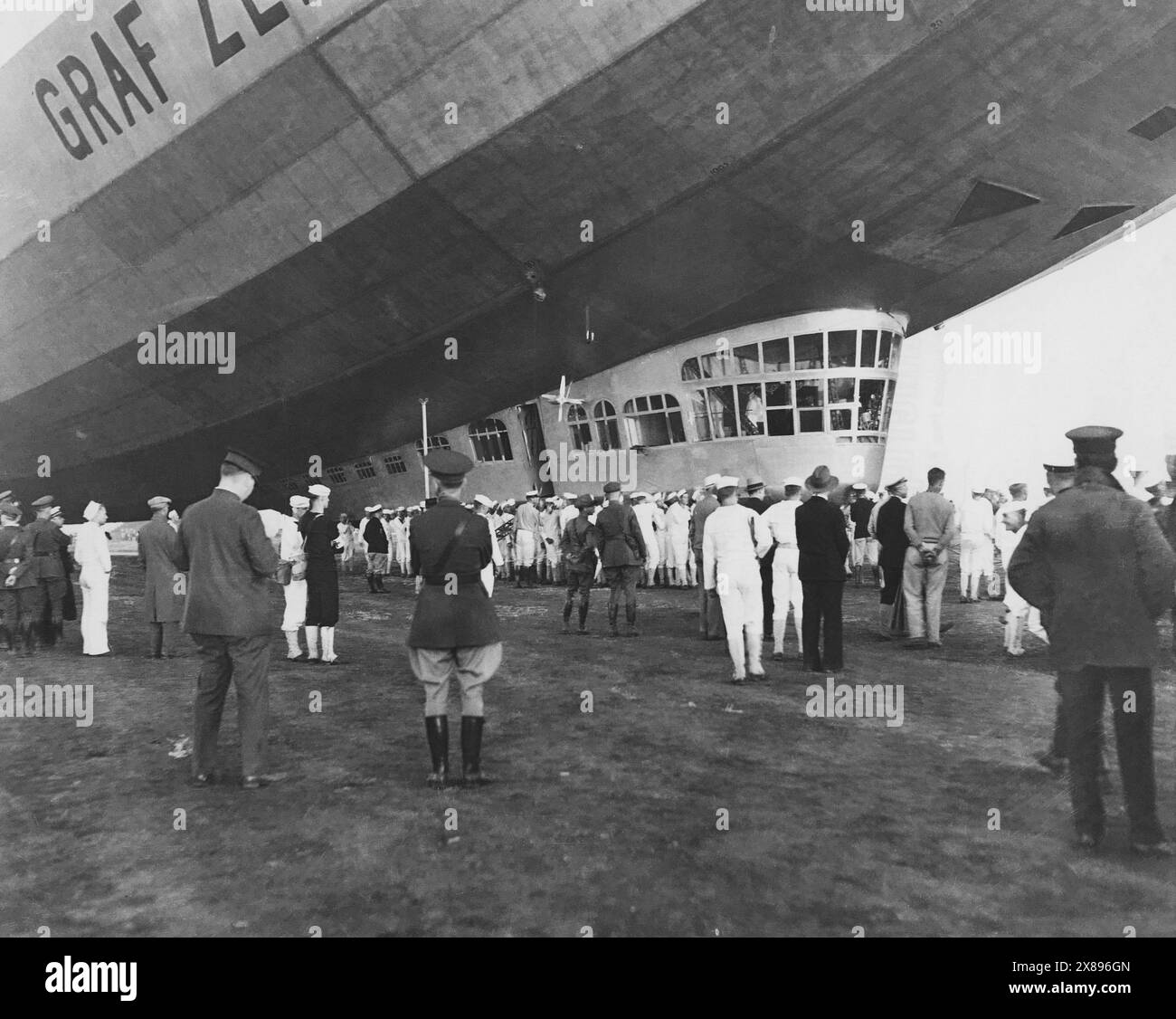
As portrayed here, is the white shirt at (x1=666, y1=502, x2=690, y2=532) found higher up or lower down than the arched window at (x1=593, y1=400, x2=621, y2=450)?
lower down

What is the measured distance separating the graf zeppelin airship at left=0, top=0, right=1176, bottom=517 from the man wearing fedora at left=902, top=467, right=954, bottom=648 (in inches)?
370

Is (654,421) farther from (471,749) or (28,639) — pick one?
(471,749)

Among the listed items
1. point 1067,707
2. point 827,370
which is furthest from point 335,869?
point 827,370

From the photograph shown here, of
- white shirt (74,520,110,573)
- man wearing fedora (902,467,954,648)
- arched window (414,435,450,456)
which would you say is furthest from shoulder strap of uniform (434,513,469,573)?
arched window (414,435,450,456)

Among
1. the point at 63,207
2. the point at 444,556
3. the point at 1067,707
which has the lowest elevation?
the point at 1067,707

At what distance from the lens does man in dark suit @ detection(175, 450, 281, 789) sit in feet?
17.8

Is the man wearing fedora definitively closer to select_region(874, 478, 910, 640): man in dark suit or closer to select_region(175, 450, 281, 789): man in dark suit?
select_region(874, 478, 910, 640): man in dark suit

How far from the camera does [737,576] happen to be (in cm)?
861

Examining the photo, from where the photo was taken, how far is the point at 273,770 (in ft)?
19.1

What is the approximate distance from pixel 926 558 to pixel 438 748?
672cm

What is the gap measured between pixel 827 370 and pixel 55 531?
54.3 feet

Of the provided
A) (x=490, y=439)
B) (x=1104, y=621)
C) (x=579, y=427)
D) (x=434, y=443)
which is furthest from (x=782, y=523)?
(x=434, y=443)
